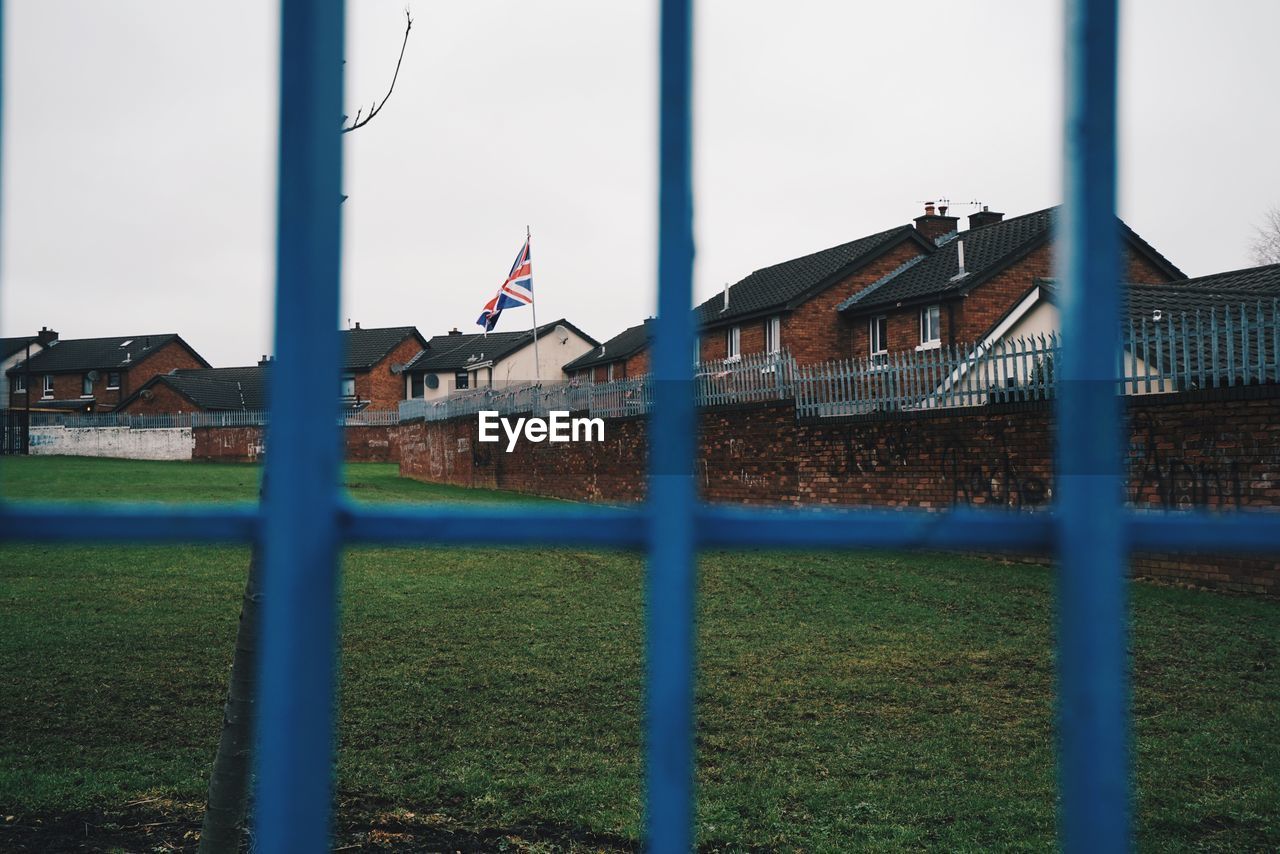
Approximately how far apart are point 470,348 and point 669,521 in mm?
61103

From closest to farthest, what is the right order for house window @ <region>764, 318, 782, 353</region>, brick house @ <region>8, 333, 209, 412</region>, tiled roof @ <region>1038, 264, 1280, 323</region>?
tiled roof @ <region>1038, 264, 1280, 323</region>, house window @ <region>764, 318, 782, 353</region>, brick house @ <region>8, 333, 209, 412</region>

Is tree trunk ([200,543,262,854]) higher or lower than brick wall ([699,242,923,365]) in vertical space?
lower

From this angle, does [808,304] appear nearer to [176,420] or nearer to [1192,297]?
[1192,297]

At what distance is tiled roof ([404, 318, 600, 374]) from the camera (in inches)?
2232

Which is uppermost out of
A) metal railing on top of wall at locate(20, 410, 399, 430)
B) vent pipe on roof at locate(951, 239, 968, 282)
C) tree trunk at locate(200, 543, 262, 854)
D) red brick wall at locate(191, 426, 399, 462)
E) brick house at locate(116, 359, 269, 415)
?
vent pipe on roof at locate(951, 239, 968, 282)

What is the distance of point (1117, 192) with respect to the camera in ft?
3.02

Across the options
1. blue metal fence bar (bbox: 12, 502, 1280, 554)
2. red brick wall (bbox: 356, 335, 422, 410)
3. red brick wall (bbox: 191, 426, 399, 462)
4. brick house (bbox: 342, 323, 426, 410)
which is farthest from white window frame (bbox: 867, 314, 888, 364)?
red brick wall (bbox: 356, 335, 422, 410)

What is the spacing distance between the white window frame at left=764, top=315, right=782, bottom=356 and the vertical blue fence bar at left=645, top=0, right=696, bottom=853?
31.2 m

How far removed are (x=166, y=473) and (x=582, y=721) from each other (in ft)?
89.3

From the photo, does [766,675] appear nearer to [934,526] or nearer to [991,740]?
[991,740]

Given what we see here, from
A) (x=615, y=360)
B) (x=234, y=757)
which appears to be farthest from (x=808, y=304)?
(x=234, y=757)

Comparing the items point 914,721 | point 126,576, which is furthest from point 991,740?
point 126,576

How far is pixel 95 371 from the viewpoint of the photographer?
6088 centimetres

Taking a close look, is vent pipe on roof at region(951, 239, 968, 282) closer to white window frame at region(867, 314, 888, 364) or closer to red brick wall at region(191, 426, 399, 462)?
white window frame at region(867, 314, 888, 364)
